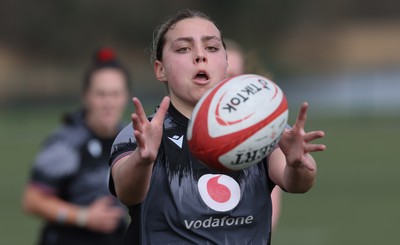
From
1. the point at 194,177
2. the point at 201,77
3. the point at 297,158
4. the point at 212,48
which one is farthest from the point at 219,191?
the point at 212,48

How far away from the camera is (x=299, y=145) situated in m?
3.59

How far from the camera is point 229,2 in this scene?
4294 centimetres

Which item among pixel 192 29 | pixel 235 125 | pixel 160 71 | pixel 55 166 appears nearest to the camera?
pixel 235 125

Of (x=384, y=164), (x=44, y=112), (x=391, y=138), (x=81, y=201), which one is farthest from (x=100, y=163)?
(x=44, y=112)

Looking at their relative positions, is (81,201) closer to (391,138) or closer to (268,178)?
(268,178)

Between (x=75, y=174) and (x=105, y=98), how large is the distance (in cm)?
57

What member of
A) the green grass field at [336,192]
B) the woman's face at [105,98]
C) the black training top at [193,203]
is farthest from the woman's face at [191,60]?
the green grass field at [336,192]

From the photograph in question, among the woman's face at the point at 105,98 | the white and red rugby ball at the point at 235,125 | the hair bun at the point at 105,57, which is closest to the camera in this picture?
the white and red rugby ball at the point at 235,125

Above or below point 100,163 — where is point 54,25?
above

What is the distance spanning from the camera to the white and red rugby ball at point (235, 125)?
3438mm

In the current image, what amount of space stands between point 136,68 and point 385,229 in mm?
26053

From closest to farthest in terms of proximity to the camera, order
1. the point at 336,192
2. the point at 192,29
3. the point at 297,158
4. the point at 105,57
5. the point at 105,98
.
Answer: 1. the point at 297,158
2. the point at 192,29
3. the point at 105,98
4. the point at 105,57
5. the point at 336,192

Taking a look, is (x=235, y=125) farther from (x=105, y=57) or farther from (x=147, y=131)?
(x=105, y=57)

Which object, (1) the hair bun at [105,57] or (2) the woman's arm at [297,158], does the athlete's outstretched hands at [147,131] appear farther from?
(1) the hair bun at [105,57]
